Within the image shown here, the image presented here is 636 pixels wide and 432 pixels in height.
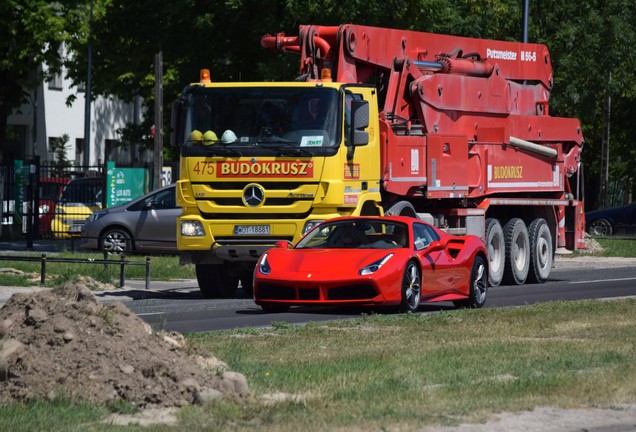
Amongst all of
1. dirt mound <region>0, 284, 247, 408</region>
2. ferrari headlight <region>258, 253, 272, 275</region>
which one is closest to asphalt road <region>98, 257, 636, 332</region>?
ferrari headlight <region>258, 253, 272, 275</region>

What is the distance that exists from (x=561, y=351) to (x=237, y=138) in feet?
28.8

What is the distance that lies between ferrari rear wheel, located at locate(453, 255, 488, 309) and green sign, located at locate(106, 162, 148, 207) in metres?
20.9

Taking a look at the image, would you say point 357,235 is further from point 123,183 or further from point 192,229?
point 123,183

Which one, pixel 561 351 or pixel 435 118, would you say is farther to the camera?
pixel 435 118

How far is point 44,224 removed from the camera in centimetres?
3888

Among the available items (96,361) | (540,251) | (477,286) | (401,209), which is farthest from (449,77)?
(96,361)

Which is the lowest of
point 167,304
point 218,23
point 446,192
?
point 167,304

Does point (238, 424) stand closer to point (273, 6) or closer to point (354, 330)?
point (354, 330)

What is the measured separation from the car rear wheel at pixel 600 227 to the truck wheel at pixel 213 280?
29.6 meters

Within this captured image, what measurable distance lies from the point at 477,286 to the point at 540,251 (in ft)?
25.5

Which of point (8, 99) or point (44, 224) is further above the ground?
point (8, 99)

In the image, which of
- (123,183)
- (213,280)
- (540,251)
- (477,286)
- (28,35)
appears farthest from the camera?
(28,35)

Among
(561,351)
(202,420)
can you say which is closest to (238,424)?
(202,420)

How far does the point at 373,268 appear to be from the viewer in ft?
58.1
